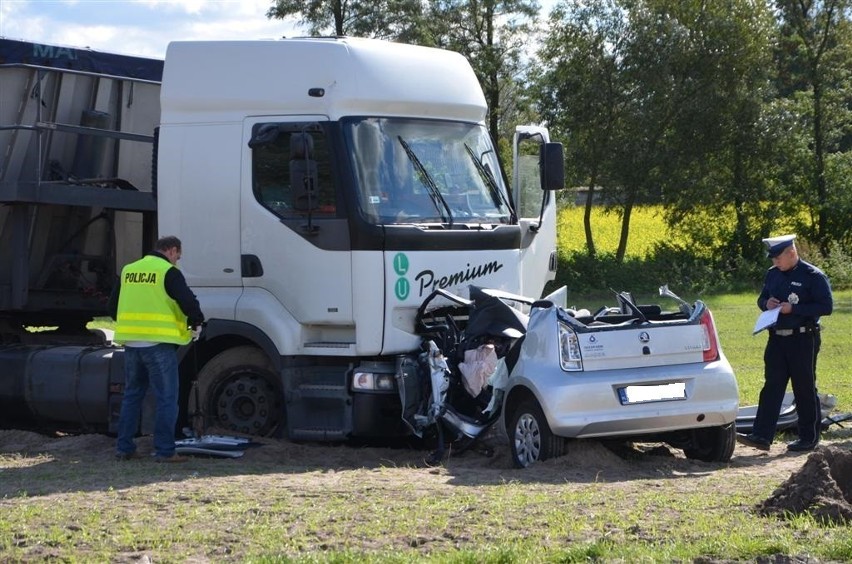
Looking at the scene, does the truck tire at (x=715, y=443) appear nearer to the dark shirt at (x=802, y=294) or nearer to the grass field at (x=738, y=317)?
the dark shirt at (x=802, y=294)

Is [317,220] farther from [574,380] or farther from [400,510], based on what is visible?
[400,510]

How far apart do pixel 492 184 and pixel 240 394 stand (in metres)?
2.70

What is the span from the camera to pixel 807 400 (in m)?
10.3

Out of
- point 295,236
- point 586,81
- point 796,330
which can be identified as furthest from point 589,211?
point 295,236

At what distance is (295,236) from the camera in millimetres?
10102

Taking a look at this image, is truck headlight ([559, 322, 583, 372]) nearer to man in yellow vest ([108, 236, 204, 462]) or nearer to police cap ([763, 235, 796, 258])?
police cap ([763, 235, 796, 258])

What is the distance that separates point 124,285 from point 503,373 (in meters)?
3.01

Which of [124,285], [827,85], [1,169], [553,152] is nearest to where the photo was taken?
[124,285]

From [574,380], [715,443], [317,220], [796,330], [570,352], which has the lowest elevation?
[715,443]

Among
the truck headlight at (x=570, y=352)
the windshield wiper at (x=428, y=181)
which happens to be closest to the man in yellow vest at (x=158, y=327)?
the windshield wiper at (x=428, y=181)

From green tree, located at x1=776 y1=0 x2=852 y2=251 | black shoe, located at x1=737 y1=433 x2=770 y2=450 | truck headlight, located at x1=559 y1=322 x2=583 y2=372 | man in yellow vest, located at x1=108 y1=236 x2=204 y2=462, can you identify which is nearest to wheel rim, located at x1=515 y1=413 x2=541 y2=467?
truck headlight, located at x1=559 y1=322 x2=583 y2=372

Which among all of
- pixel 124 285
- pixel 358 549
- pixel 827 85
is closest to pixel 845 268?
pixel 827 85

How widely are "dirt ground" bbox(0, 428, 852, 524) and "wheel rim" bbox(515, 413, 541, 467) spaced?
0.15 m

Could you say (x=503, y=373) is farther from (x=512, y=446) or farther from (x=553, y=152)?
(x=553, y=152)
